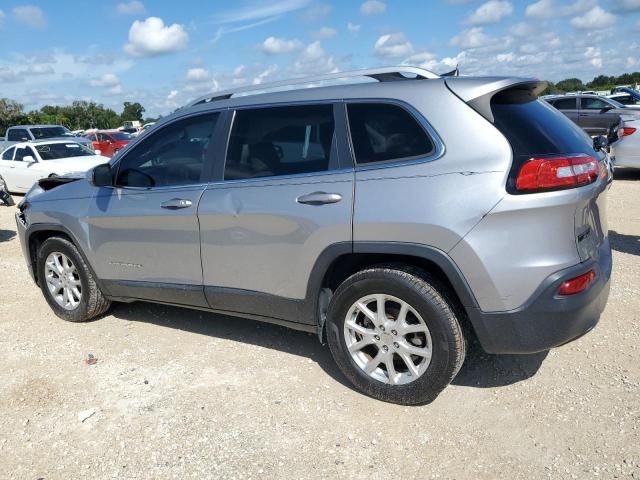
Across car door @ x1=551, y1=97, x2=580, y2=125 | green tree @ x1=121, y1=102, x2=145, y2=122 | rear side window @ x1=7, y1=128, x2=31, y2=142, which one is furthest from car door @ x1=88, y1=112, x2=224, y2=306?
green tree @ x1=121, y1=102, x2=145, y2=122

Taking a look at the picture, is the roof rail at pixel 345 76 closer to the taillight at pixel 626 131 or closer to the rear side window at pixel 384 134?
the rear side window at pixel 384 134

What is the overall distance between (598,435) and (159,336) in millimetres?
3179

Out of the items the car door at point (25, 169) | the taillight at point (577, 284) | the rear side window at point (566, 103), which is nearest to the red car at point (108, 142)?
the car door at point (25, 169)

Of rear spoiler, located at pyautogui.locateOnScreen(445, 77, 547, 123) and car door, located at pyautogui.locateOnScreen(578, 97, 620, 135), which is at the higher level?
rear spoiler, located at pyautogui.locateOnScreen(445, 77, 547, 123)

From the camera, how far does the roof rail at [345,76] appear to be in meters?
3.32

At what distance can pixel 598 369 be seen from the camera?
143 inches

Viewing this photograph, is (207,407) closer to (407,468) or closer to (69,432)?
(69,432)

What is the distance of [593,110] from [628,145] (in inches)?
264

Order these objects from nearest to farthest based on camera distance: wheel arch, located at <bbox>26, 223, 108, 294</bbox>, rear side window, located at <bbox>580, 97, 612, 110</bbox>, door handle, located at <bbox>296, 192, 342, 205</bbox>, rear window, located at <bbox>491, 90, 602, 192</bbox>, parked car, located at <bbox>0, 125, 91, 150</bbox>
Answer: rear window, located at <bbox>491, 90, 602, 192</bbox>, door handle, located at <bbox>296, 192, 342, 205</bbox>, wheel arch, located at <bbox>26, 223, 108, 294</bbox>, rear side window, located at <bbox>580, 97, 612, 110</bbox>, parked car, located at <bbox>0, 125, 91, 150</bbox>

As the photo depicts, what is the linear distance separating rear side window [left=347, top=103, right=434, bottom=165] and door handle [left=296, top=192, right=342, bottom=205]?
0.24 metres

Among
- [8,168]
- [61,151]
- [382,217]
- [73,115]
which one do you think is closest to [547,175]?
[382,217]

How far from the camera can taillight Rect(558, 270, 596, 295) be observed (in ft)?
9.25

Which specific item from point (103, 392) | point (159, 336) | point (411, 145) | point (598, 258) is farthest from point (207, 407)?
point (598, 258)

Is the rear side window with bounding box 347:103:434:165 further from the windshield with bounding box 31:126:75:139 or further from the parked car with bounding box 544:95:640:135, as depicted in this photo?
the windshield with bounding box 31:126:75:139
